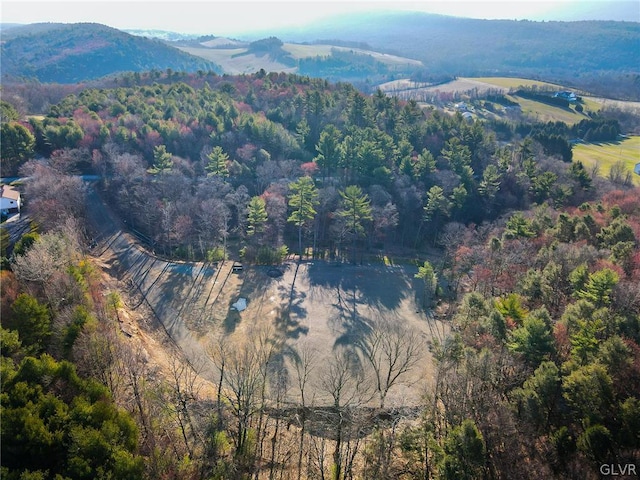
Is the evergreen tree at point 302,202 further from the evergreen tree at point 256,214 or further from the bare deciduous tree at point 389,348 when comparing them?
the bare deciduous tree at point 389,348

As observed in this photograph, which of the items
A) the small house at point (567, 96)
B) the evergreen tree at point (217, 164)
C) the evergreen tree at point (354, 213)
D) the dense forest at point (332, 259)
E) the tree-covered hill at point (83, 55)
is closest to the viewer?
the dense forest at point (332, 259)

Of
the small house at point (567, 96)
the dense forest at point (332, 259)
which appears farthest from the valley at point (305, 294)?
the small house at point (567, 96)

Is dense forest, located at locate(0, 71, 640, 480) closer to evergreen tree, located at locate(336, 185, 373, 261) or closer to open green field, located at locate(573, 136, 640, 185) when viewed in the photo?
evergreen tree, located at locate(336, 185, 373, 261)

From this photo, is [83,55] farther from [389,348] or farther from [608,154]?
[389,348]

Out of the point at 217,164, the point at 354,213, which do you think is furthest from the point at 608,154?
the point at 217,164

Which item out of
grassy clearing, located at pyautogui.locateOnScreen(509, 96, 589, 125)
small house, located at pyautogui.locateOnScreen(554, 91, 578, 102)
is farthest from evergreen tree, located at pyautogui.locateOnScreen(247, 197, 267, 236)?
small house, located at pyautogui.locateOnScreen(554, 91, 578, 102)
